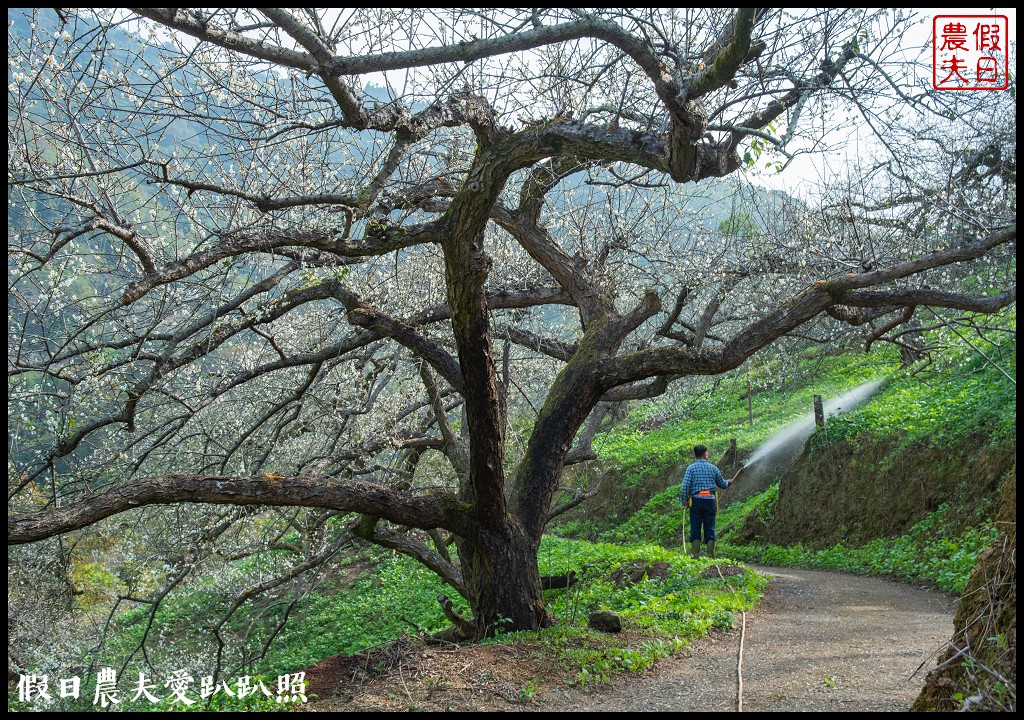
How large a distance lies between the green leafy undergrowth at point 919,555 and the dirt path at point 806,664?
48cm

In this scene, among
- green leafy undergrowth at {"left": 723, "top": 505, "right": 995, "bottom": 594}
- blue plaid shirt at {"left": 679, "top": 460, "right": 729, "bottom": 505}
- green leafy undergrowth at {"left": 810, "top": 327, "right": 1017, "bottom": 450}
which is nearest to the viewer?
green leafy undergrowth at {"left": 723, "top": 505, "right": 995, "bottom": 594}

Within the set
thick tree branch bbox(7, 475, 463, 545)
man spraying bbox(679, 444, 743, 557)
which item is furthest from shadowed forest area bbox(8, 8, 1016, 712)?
man spraying bbox(679, 444, 743, 557)

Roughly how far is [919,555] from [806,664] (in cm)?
515

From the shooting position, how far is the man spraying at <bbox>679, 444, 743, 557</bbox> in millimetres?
11070

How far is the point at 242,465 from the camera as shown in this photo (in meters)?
8.59

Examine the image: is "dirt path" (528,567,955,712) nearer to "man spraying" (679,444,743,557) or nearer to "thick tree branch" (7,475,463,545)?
"thick tree branch" (7,475,463,545)

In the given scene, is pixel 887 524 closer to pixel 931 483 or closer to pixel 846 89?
pixel 931 483

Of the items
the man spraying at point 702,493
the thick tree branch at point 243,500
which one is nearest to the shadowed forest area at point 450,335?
the thick tree branch at point 243,500

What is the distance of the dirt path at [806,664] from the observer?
181 inches

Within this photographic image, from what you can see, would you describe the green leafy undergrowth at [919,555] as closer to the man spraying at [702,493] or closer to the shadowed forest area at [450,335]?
the shadowed forest area at [450,335]

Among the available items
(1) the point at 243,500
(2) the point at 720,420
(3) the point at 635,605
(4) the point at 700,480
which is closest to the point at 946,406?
(4) the point at 700,480

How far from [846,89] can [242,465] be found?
720 centimetres

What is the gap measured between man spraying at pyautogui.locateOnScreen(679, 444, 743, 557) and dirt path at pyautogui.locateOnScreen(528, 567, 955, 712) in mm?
2764

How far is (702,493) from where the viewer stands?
11.1 m
